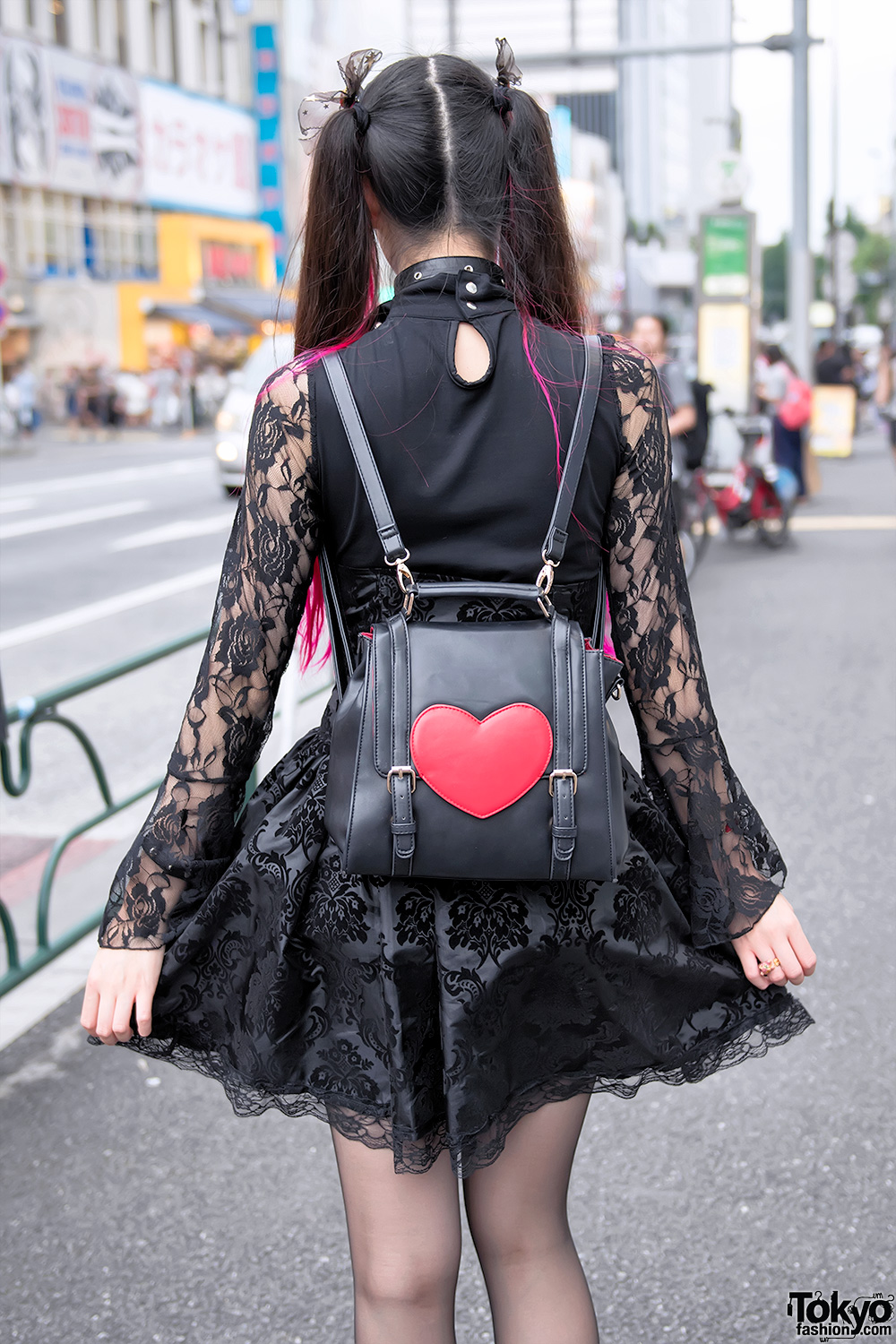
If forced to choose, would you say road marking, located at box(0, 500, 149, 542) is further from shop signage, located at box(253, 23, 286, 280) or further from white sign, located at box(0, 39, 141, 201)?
shop signage, located at box(253, 23, 286, 280)

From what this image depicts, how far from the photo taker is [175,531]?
15422 millimetres

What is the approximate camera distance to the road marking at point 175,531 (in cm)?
1445

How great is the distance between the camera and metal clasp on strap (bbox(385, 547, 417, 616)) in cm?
149

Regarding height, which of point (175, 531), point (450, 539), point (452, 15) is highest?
point (452, 15)

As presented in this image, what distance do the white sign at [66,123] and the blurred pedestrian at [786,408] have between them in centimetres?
2423

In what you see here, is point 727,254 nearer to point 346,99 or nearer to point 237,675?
point 346,99

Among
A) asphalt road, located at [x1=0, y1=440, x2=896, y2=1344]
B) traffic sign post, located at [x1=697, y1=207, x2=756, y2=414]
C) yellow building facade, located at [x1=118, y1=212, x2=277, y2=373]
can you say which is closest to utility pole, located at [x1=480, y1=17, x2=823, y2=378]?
traffic sign post, located at [x1=697, y1=207, x2=756, y2=414]

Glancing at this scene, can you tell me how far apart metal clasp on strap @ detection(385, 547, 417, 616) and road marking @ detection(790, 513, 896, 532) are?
12.7 meters

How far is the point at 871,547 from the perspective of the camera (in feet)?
40.6

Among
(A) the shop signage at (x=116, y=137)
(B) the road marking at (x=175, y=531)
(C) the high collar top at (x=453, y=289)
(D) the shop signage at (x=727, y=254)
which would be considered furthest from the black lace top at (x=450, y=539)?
(A) the shop signage at (x=116, y=137)

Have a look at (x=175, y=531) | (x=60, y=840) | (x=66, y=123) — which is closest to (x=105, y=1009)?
(x=60, y=840)

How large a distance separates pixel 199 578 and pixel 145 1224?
9611 mm

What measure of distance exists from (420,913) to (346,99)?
93 cm

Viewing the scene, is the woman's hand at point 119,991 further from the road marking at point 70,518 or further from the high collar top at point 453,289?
the road marking at point 70,518
